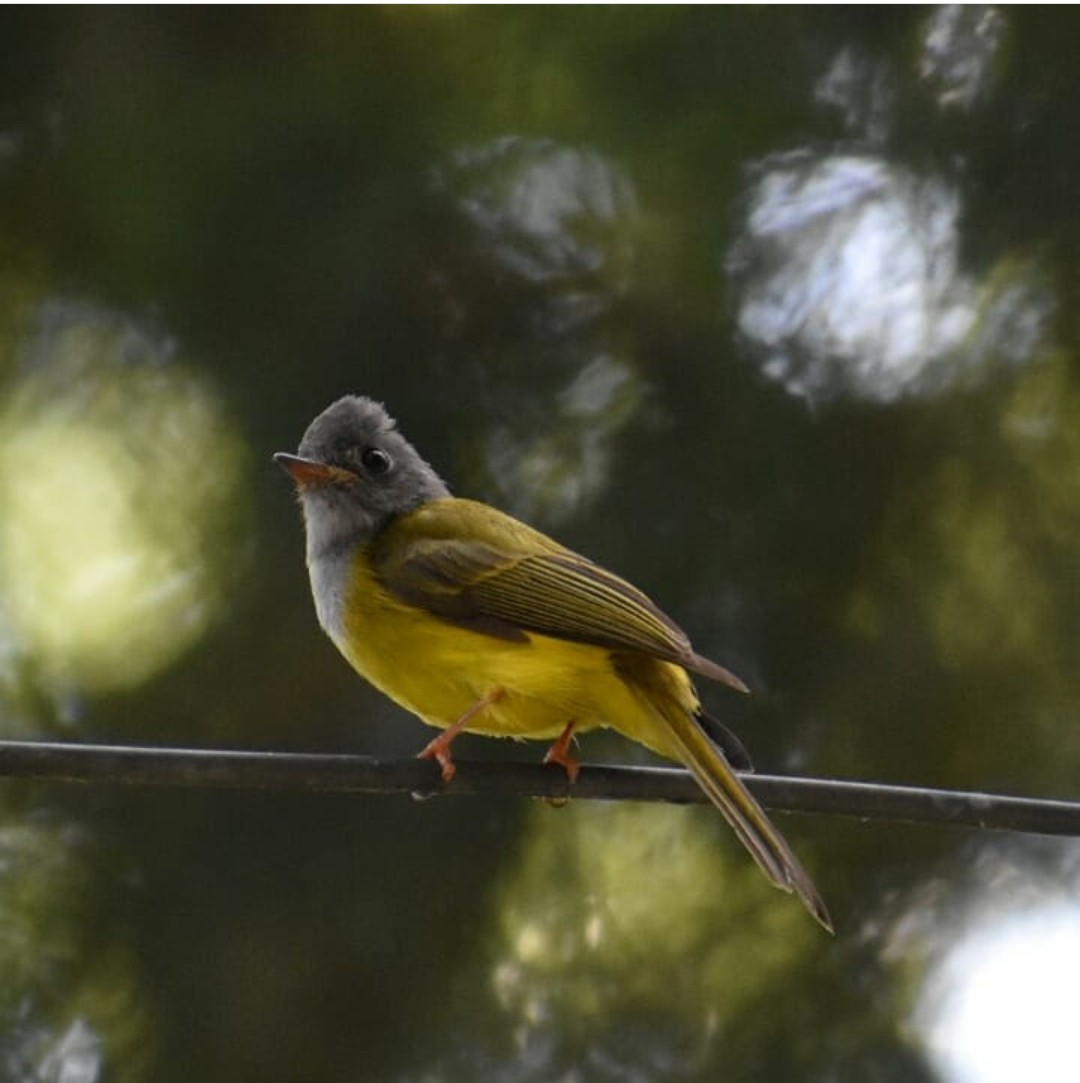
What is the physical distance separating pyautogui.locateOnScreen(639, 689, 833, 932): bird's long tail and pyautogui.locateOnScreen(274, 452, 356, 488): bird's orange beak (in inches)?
50.4

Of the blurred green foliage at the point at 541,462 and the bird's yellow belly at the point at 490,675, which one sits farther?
the blurred green foliage at the point at 541,462

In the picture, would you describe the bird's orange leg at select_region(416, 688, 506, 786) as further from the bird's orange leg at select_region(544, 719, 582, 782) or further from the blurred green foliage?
the blurred green foliage

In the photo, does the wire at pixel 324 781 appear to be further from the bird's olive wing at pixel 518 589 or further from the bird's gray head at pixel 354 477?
the bird's gray head at pixel 354 477

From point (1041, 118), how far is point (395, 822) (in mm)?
2730

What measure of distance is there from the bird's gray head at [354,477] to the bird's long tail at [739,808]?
49.8 inches

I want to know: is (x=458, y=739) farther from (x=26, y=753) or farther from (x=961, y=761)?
(x=26, y=753)

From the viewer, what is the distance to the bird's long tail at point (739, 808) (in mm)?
3369

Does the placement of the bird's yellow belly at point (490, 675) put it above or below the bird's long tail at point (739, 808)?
below

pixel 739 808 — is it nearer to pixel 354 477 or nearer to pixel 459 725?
pixel 459 725

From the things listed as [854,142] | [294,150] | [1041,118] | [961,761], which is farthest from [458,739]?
[1041,118]

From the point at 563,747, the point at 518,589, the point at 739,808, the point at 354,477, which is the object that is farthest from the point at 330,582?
the point at 739,808

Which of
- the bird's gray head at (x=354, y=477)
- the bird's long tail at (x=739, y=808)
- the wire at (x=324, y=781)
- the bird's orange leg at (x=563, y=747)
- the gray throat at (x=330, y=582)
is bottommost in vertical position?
the bird's orange leg at (x=563, y=747)

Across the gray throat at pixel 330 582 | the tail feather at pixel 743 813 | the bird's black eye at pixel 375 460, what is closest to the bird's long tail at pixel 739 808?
the tail feather at pixel 743 813

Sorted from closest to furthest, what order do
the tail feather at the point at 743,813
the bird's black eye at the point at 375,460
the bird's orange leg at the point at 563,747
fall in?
the tail feather at the point at 743,813 → the bird's orange leg at the point at 563,747 → the bird's black eye at the point at 375,460
